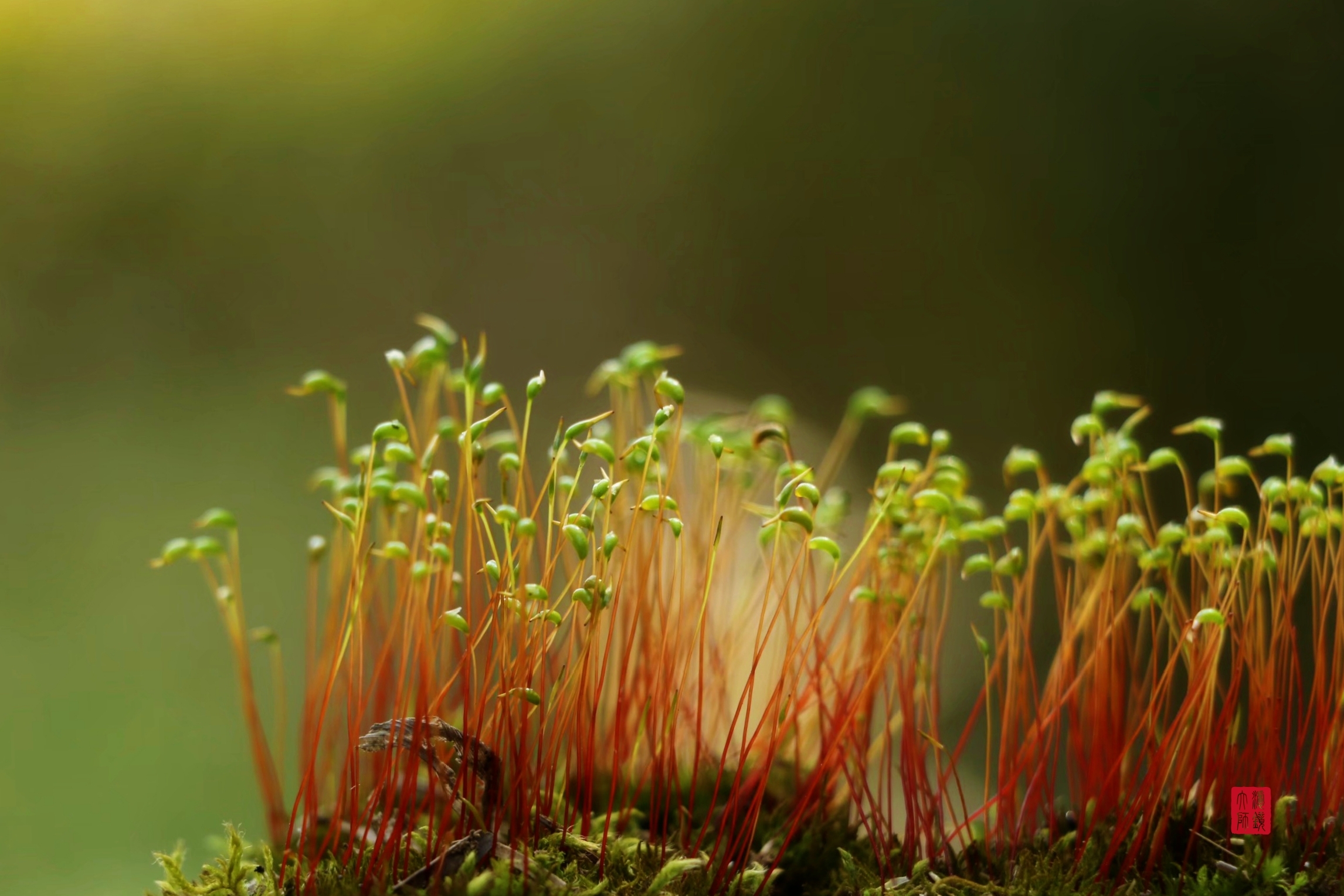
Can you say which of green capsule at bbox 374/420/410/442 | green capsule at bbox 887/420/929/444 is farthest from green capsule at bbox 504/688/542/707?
green capsule at bbox 887/420/929/444

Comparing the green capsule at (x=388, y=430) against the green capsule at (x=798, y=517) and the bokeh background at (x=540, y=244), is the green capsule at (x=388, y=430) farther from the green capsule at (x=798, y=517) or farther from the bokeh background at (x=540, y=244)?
the bokeh background at (x=540, y=244)

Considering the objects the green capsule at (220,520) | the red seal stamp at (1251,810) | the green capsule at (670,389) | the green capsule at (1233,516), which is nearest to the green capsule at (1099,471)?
the green capsule at (1233,516)

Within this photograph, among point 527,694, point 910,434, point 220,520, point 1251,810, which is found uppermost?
point 910,434

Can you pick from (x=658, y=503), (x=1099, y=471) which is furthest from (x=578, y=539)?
(x=1099, y=471)

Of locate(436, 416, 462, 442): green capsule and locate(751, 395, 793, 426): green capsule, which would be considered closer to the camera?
locate(436, 416, 462, 442): green capsule

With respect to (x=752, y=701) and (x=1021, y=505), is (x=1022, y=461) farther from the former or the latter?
(x=752, y=701)

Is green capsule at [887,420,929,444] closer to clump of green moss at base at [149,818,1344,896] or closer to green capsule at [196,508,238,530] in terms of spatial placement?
clump of green moss at base at [149,818,1344,896]
